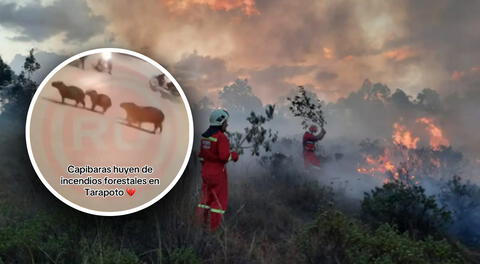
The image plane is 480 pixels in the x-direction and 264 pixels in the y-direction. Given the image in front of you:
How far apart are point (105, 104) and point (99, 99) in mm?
106

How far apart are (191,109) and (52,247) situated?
236cm

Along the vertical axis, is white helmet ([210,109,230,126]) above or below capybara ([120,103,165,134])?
above

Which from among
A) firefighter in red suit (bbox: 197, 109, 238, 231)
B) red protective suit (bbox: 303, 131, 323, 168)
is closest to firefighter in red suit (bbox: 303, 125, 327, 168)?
red protective suit (bbox: 303, 131, 323, 168)

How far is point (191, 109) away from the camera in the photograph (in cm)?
628

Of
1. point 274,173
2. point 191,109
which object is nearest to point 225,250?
point 191,109

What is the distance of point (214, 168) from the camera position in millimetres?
7477

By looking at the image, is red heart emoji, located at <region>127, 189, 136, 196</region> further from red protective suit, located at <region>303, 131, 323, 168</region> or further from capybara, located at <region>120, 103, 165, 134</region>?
red protective suit, located at <region>303, 131, 323, 168</region>

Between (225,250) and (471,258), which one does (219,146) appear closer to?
(225,250)

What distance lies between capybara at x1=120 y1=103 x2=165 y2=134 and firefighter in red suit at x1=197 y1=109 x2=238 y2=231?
57.1 inches

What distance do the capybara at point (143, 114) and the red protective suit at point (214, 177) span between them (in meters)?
1.45

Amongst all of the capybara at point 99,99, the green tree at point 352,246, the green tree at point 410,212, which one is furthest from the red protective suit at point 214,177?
the green tree at point 410,212

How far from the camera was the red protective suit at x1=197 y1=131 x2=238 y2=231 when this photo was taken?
7.36 m

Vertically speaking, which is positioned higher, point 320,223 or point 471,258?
point 320,223

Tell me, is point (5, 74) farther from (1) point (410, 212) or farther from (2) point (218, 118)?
(1) point (410, 212)
